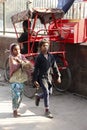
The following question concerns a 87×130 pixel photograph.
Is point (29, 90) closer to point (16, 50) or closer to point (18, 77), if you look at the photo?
point (18, 77)

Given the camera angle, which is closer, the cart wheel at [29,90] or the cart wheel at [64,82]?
the cart wheel at [29,90]

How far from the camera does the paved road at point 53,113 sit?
23.0 feet

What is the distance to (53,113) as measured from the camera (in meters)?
7.89

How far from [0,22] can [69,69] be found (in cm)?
594

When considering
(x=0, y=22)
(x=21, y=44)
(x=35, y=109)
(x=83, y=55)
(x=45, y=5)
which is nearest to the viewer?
(x=35, y=109)

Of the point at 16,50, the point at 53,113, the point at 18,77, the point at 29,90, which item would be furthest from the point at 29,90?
the point at 16,50

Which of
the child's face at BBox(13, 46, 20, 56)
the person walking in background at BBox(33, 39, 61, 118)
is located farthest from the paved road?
the child's face at BBox(13, 46, 20, 56)

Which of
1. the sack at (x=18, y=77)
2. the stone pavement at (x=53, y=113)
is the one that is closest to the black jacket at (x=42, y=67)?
the sack at (x=18, y=77)

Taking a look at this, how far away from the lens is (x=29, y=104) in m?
8.56

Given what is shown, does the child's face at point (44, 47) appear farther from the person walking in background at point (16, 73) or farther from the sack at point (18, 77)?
the sack at point (18, 77)

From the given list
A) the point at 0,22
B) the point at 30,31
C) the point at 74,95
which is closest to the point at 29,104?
the point at 74,95

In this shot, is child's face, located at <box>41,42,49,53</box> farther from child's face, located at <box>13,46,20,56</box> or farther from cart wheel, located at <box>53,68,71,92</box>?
cart wheel, located at <box>53,68,71,92</box>

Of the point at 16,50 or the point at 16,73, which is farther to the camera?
the point at 16,73

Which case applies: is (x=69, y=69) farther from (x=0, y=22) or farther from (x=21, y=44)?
(x=0, y=22)
